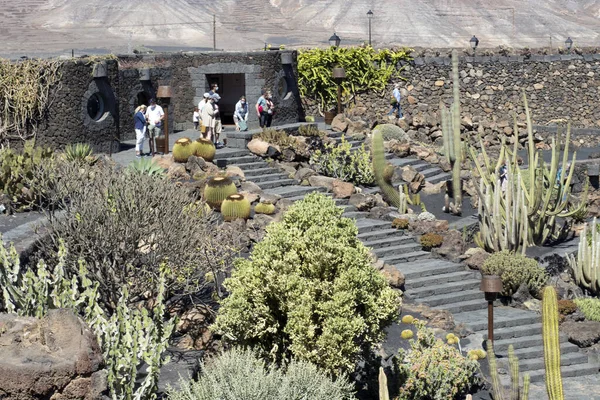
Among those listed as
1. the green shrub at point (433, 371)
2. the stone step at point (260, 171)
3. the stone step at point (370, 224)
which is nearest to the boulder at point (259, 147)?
the stone step at point (260, 171)

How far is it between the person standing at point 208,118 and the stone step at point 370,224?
15.4ft

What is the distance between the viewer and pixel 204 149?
2353 cm

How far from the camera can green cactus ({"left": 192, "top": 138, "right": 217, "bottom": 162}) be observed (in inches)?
923

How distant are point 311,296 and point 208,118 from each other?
1241cm

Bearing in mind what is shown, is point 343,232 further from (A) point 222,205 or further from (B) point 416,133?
(B) point 416,133

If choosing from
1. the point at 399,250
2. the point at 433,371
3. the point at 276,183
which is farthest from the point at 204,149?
the point at 433,371

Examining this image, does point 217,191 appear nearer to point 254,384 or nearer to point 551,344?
point 254,384

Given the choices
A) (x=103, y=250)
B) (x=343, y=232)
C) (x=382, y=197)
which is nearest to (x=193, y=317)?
(x=103, y=250)

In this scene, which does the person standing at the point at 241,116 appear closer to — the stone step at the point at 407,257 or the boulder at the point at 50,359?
the stone step at the point at 407,257

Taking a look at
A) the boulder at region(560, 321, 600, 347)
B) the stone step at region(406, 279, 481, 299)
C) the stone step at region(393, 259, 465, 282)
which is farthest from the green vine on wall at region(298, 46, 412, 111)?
the boulder at region(560, 321, 600, 347)

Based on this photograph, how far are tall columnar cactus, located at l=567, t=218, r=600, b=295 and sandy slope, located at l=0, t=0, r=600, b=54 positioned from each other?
5917cm

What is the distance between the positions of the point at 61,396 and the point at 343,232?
4746 mm

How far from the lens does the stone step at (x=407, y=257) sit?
21.1 metres

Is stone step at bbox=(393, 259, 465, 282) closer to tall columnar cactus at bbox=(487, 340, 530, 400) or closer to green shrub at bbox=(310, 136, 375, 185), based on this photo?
green shrub at bbox=(310, 136, 375, 185)
